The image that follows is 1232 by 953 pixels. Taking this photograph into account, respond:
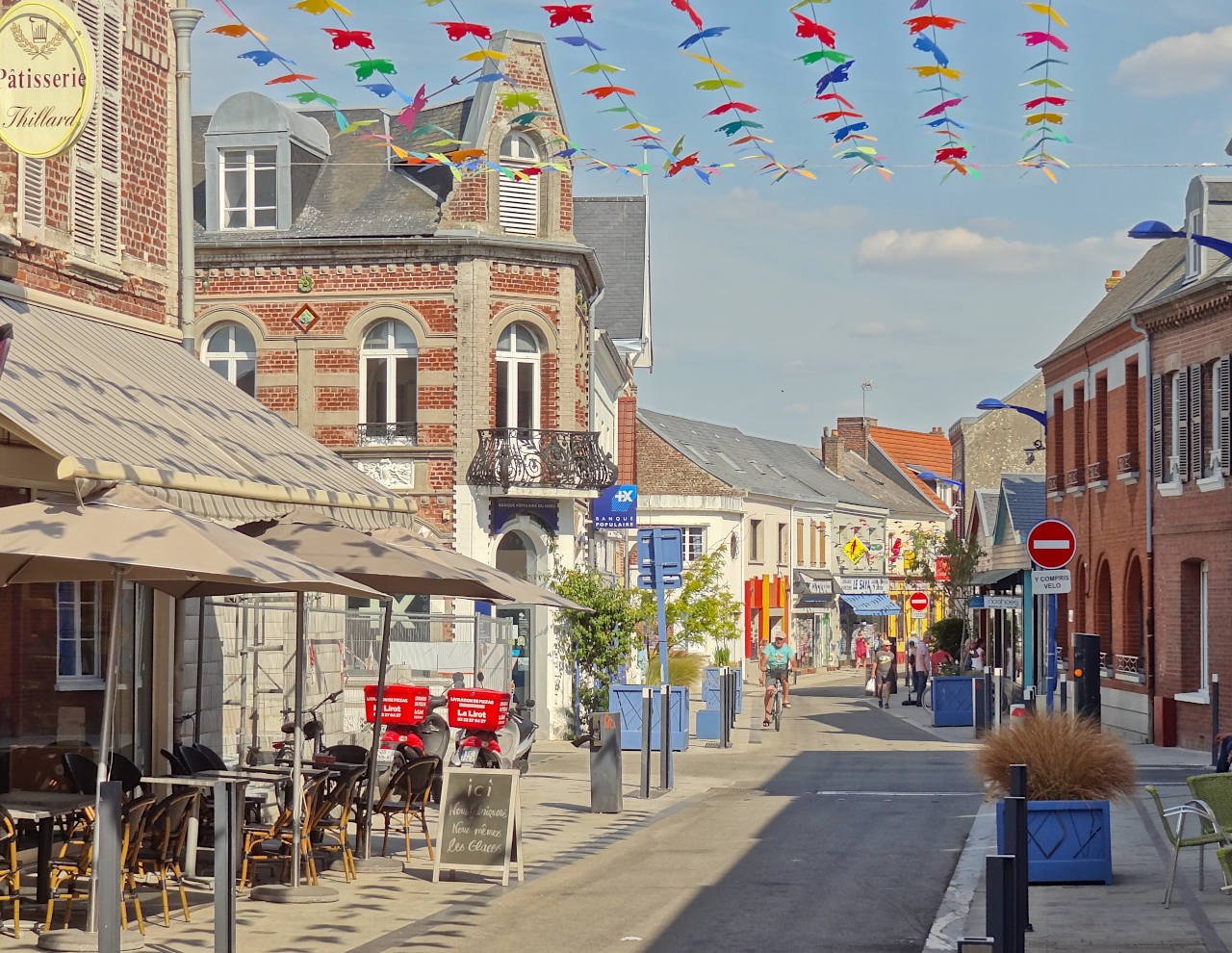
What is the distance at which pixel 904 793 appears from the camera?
19453 mm

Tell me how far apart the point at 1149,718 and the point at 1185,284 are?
709 cm

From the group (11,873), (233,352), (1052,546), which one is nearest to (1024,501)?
(233,352)

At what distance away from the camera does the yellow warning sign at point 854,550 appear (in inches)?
2798

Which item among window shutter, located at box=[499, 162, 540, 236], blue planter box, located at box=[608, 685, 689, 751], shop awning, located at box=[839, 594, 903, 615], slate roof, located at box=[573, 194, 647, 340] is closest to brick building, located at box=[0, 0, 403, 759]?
blue planter box, located at box=[608, 685, 689, 751]

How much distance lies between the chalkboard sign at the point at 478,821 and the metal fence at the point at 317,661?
196 inches

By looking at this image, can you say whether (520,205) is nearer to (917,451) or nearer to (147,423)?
(147,423)

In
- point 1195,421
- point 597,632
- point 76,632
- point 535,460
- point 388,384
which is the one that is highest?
point 388,384

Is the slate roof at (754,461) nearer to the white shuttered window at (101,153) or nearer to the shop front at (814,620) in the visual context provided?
the shop front at (814,620)

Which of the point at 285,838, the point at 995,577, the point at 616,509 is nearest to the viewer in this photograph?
the point at 285,838

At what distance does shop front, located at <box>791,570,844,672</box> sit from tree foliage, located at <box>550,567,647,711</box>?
121 ft

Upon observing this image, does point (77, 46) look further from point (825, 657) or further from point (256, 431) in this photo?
point (825, 657)

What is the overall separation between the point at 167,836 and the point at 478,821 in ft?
8.57

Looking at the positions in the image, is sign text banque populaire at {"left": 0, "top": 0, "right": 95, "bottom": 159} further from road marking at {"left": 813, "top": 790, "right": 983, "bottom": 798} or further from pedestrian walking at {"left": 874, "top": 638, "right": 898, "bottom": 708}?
pedestrian walking at {"left": 874, "top": 638, "right": 898, "bottom": 708}

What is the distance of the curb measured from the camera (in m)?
10.1
